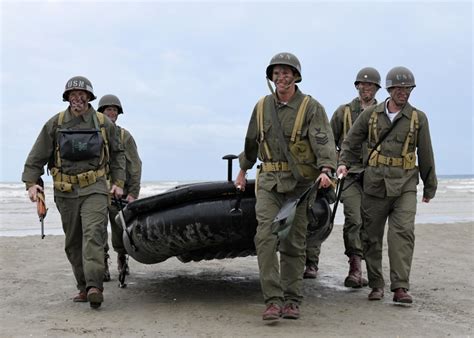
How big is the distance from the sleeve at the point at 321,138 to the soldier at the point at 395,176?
963mm

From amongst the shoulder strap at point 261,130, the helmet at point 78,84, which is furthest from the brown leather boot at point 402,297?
the helmet at point 78,84

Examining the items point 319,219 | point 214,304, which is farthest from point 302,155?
point 214,304

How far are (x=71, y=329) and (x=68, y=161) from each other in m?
1.67

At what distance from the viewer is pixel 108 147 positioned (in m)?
6.63

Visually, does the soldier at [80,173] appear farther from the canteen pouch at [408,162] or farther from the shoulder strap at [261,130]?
the canteen pouch at [408,162]

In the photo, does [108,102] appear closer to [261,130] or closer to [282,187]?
[261,130]

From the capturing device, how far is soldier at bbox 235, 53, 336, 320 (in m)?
5.59

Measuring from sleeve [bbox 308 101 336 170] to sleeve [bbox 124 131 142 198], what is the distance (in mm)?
3200

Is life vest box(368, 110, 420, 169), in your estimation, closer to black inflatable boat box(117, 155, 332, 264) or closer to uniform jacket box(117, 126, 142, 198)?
black inflatable boat box(117, 155, 332, 264)

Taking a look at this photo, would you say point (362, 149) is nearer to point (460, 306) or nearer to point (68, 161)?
point (460, 306)

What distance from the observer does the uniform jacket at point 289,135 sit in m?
5.61

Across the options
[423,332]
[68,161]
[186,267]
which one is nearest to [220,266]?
[186,267]

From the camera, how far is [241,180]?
6066 mm

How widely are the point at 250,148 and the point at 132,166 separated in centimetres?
266
